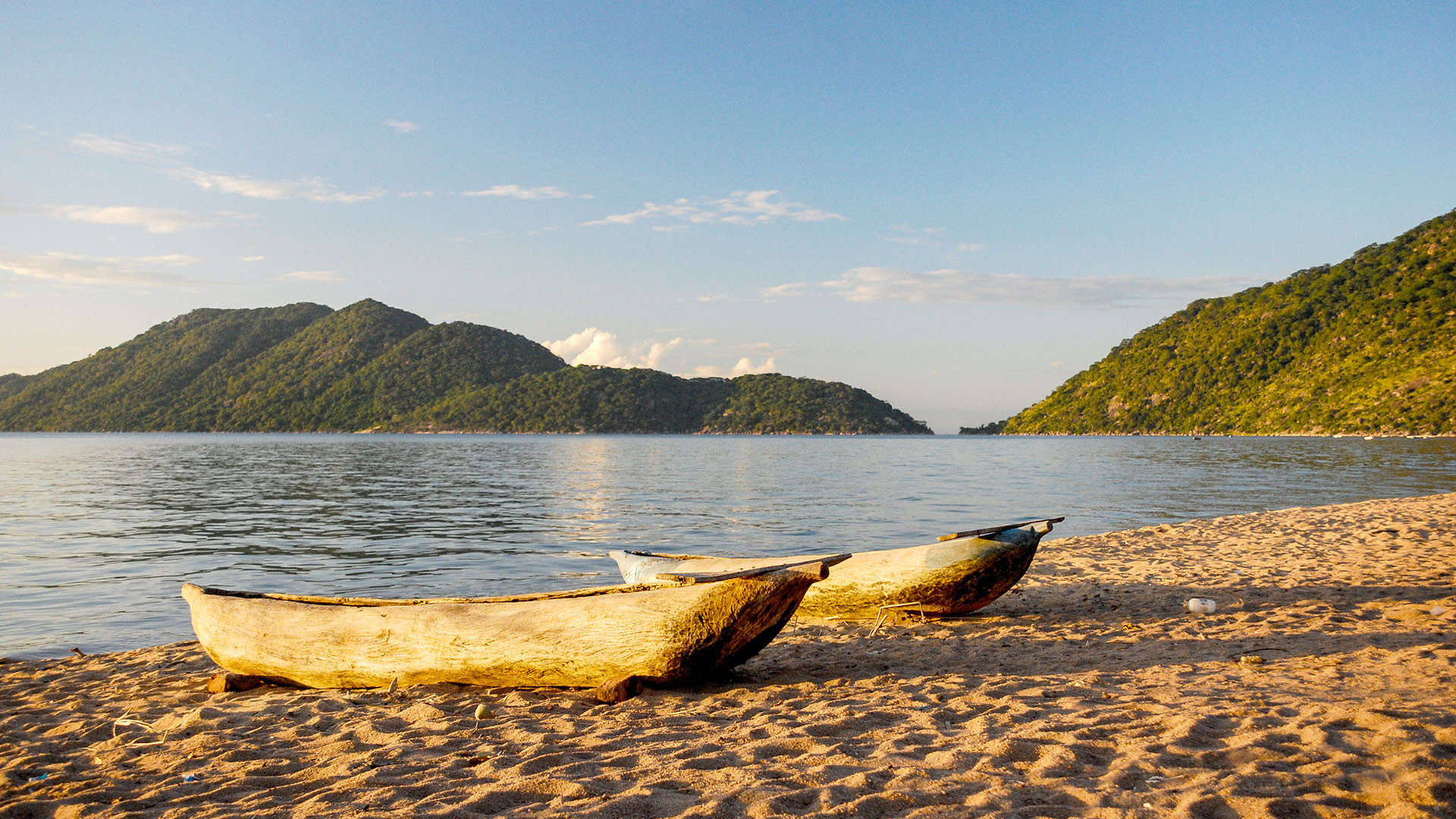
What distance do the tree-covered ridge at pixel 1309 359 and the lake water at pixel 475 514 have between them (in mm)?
40410

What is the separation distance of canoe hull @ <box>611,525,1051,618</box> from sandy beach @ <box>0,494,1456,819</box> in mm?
425

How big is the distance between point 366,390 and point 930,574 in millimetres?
153480

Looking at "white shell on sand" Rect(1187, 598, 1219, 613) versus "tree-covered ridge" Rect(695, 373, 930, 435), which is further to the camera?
"tree-covered ridge" Rect(695, 373, 930, 435)

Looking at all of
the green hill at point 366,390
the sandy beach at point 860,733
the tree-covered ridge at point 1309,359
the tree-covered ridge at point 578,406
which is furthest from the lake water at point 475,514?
the green hill at point 366,390

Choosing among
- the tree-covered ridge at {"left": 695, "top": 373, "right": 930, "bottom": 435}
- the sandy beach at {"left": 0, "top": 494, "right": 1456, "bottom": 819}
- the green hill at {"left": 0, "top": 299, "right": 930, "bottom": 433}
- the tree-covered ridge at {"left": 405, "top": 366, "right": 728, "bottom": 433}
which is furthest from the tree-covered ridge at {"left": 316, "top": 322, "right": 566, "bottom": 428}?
the sandy beach at {"left": 0, "top": 494, "right": 1456, "bottom": 819}

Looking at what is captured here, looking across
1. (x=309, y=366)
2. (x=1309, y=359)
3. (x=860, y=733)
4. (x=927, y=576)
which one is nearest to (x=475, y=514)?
(x=927, y=576)

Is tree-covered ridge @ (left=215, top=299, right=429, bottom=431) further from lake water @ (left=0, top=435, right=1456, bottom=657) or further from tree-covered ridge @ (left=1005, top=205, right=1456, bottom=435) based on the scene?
tree-covered ridge @ (left=1005, top=205, right=1456, bottom=435)

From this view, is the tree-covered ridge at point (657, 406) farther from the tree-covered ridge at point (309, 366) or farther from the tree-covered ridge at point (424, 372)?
the tree-covered ridge at point (309, 366)

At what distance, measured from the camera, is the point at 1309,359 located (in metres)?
102

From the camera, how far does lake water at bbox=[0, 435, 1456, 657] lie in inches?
514

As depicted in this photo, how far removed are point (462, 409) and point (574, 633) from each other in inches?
5673

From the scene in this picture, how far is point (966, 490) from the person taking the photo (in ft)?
108

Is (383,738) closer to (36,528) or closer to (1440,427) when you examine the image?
(36,528)

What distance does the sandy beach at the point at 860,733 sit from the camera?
402cm
